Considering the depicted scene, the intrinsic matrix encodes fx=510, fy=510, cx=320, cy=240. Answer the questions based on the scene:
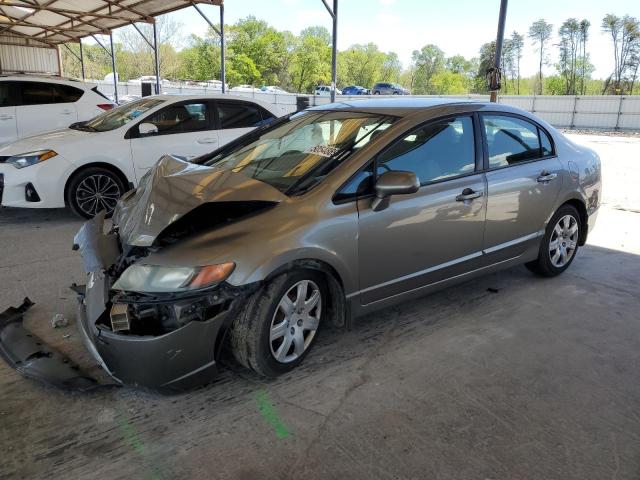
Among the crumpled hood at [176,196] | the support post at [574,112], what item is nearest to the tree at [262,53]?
the support post at [574,112]

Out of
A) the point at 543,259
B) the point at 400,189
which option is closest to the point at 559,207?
the point at 543,259

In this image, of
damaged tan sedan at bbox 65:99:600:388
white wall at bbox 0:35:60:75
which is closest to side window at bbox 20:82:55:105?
damaged tan sedan at bbox 65:99:600:388

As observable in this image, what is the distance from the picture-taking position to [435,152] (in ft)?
11.5

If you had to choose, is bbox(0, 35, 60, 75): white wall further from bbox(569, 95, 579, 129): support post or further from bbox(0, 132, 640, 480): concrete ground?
bbox(569, 95, 579, 129): support post

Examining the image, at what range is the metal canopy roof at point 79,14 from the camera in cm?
1456

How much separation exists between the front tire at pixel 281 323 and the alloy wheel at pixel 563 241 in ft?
8.08

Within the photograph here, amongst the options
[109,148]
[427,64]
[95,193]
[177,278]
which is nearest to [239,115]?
[109,148]

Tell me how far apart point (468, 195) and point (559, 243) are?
1.50 m

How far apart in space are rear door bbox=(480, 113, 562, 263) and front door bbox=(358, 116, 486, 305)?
0.16m

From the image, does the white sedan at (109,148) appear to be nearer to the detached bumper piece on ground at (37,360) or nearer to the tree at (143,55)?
the detached bumper piece on ground at (37,360)

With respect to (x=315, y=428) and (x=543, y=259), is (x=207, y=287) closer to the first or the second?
(x=315, y=428)

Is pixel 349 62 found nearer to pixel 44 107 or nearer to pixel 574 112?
pixel 574 112

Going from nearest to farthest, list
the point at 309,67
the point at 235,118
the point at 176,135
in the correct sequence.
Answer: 1. the point at 176,135
2. the point at 235,118
3. the point at 309,67

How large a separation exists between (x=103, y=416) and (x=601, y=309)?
3635mm
